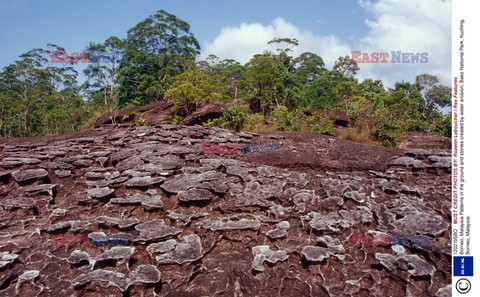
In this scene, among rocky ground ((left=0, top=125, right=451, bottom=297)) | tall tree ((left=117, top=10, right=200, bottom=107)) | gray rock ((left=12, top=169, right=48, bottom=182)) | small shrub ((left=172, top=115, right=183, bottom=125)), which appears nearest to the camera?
rocky ground ((left=0, top=125, right=451, bottom=297))

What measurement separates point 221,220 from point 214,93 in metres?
10.1

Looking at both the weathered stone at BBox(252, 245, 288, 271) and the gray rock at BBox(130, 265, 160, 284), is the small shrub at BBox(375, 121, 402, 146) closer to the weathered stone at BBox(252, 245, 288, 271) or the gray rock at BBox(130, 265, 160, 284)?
the weathered stone at BBox(252, 245, 288, 271)

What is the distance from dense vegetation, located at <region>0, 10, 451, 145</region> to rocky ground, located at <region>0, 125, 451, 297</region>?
4002mm

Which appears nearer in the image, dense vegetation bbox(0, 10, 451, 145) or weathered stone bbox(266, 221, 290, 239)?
weathered stone bbox(266, 221, 290, 239)

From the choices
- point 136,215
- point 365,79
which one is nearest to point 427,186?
point 136,215

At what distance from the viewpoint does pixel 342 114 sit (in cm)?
1388

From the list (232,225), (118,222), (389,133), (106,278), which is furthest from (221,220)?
(389,133)

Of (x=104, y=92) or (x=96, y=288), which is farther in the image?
(x=104, y=92)

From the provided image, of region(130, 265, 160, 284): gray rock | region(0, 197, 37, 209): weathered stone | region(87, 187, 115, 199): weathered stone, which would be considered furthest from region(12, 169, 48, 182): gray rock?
region(130, 265, 160, 284): gray rock

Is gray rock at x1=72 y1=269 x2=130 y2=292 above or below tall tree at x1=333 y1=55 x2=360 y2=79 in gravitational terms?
below

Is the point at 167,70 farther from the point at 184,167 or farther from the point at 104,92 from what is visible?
the point at 184,167

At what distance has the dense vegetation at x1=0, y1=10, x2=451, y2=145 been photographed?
34.7 feet

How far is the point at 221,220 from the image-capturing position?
3652 millimetres

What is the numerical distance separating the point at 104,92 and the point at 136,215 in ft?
103
